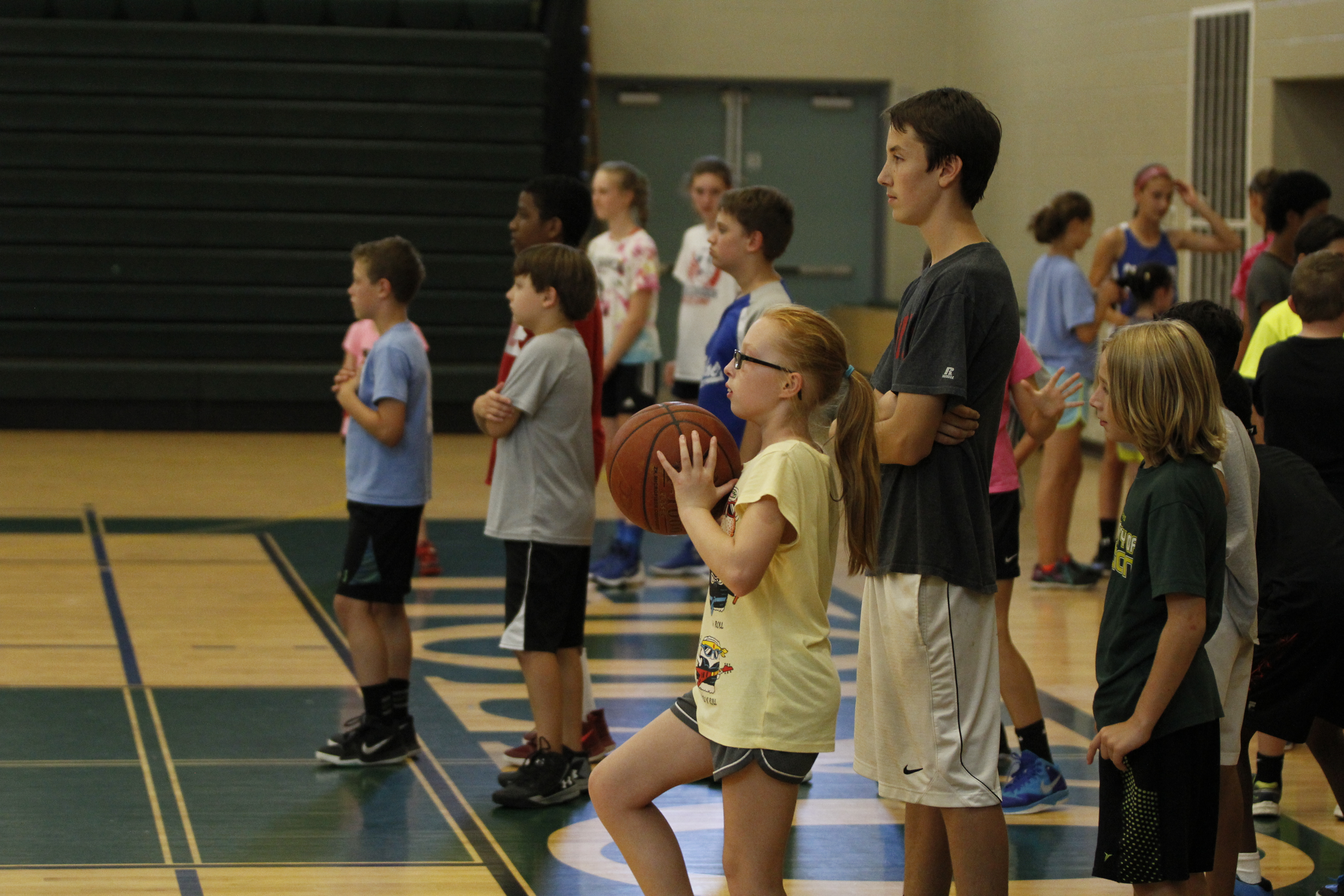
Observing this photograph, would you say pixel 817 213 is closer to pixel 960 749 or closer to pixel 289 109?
pixel 289 109

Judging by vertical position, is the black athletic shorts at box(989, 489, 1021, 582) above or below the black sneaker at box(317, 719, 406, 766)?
above

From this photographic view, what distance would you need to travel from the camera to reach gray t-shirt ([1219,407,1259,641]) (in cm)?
268

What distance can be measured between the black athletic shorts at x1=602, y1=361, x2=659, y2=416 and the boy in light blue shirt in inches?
79.1

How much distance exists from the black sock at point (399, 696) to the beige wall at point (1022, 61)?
601cm

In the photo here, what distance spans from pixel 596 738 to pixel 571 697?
0.26 m

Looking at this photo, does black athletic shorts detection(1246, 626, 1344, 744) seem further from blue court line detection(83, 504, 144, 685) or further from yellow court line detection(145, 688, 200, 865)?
blue court line detection(83, 504, 144, 685)

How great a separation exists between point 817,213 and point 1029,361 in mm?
10787

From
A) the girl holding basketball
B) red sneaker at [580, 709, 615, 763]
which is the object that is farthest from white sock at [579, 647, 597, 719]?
the girl holding basketball

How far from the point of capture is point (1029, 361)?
348 centimetres

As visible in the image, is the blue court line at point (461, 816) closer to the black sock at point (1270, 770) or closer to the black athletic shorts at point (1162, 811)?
the black athletic shorts at point (1162, 811)

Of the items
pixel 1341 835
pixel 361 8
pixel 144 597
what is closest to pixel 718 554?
pixel 1341 835

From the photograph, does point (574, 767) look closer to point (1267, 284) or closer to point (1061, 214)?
point (1267, 284)

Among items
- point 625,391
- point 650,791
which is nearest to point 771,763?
point 650,791

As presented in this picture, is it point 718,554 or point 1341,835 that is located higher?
point 718,554
